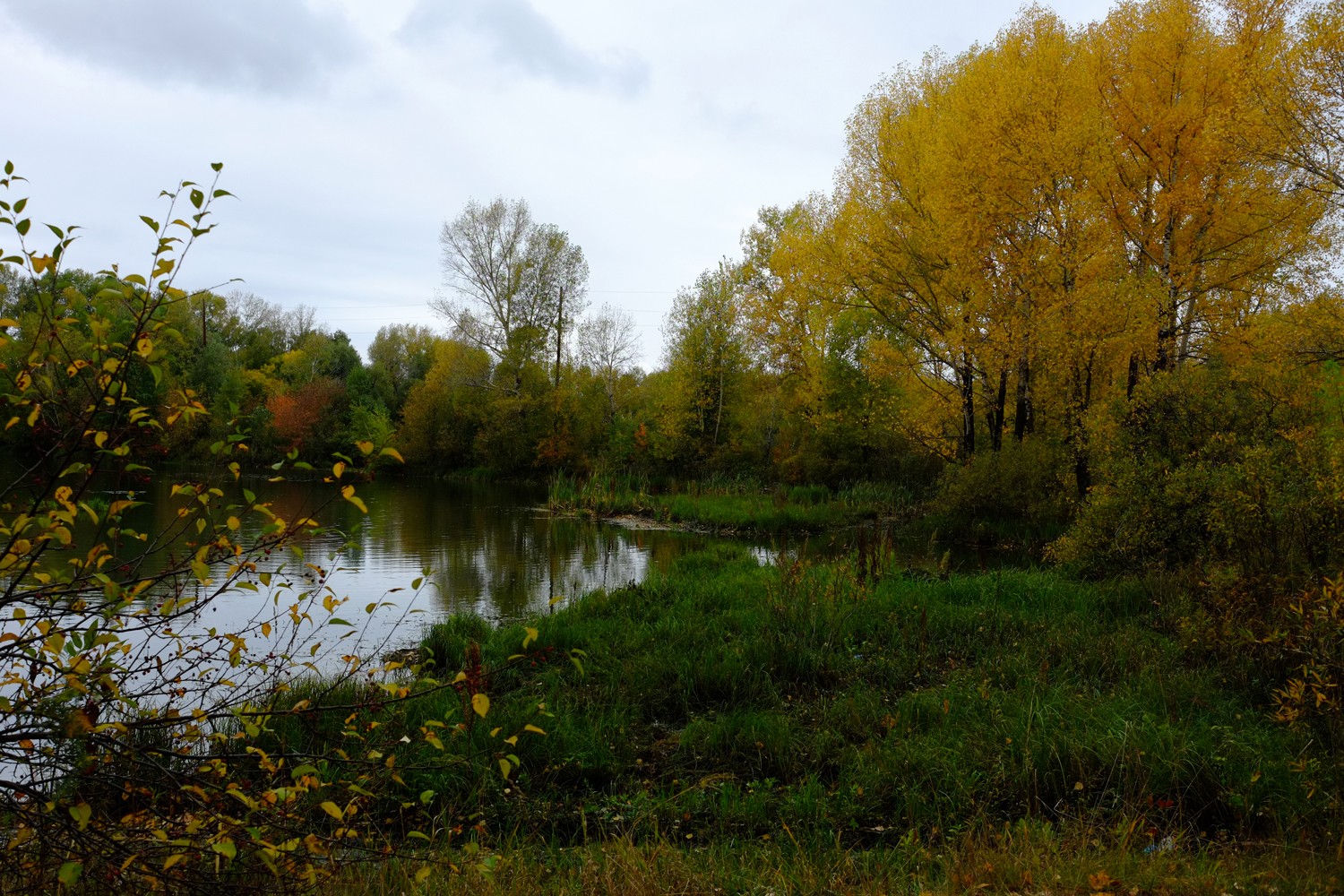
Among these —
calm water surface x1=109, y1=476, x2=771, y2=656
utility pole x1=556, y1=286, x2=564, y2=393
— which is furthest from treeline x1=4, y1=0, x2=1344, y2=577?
utility pole x1=556, y1=286, x2=564, y2=393

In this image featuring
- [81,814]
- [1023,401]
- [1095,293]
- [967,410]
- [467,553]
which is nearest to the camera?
[81,814]

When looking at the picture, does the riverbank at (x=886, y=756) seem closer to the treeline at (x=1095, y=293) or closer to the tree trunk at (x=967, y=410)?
the treeline at (x=1095, y=293)

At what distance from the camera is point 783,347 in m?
26.7

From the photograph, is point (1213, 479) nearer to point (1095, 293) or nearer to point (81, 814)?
point (1095, 293)

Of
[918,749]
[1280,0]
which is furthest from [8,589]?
[1280,0]

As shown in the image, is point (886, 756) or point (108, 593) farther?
point (886, 756)

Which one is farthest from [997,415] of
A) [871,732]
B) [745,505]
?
[871,732]

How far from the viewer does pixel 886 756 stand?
4.66 metres

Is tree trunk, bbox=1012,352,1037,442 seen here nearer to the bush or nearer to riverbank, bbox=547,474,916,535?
the bush

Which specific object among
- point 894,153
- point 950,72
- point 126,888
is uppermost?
point 950,72

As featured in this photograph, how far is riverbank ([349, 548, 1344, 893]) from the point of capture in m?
3.31

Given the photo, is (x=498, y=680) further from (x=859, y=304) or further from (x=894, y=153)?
(x=894, y=153)

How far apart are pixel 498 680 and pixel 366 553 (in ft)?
27.2

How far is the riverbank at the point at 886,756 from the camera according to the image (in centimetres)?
331
